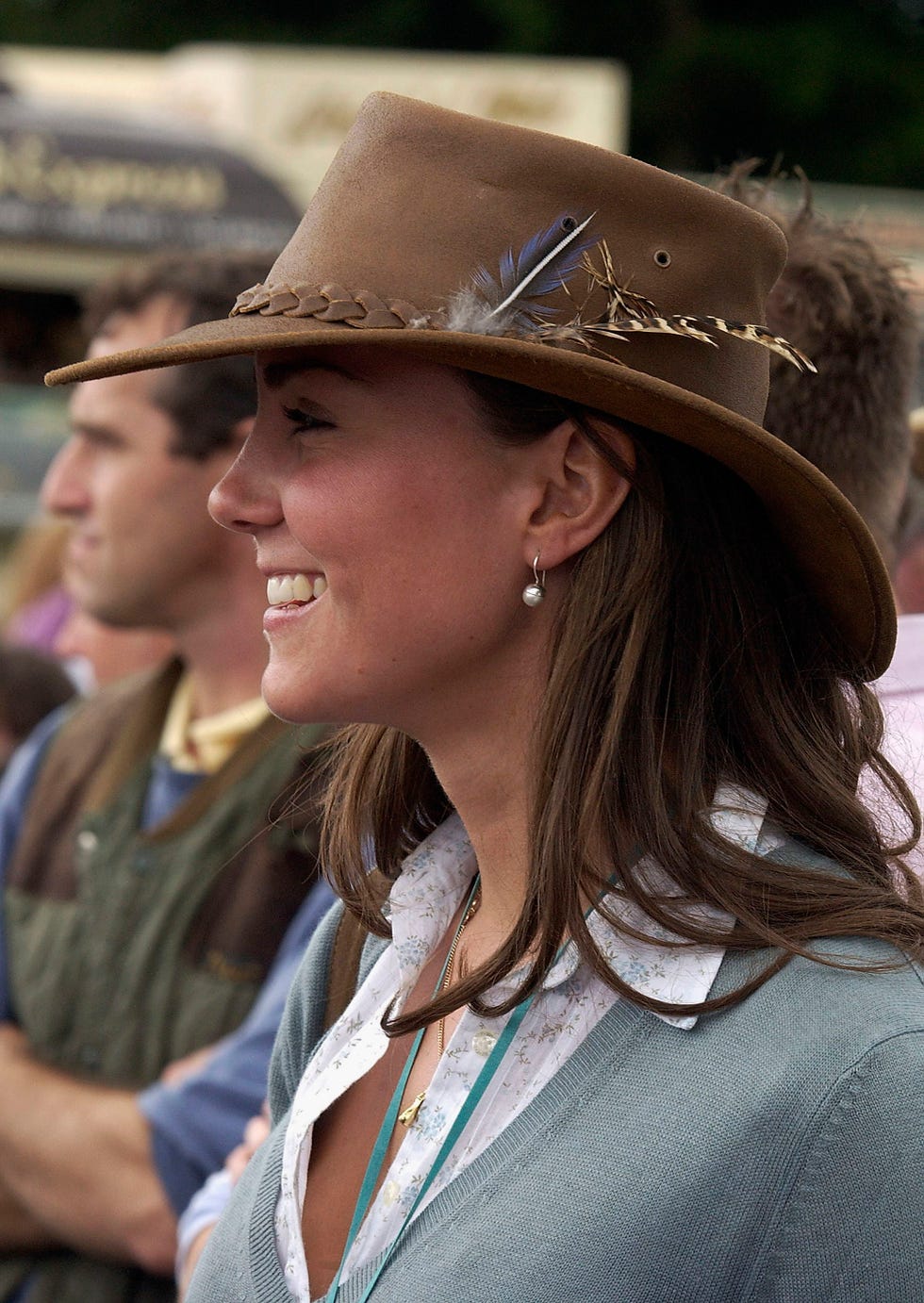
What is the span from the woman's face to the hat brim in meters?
0.06

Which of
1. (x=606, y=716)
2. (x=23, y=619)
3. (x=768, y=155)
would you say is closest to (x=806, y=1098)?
(x=606, y=716)

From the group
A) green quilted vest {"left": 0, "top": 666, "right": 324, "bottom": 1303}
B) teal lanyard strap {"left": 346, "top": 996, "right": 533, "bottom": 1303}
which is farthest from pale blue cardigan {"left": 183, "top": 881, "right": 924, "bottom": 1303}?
green quilted vest {"left": 0, "top": 666, "right": 324, "bottom": 1303}

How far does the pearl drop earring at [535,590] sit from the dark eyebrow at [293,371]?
268 mm

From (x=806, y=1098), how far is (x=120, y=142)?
1019cm

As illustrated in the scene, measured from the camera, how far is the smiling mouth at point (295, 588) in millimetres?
1718

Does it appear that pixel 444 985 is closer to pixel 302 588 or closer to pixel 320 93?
pixel 302 588

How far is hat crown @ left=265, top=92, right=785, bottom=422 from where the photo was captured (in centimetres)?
Result: 158

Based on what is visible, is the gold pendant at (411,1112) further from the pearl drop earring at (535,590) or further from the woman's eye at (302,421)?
the woman's eye at (302,421)

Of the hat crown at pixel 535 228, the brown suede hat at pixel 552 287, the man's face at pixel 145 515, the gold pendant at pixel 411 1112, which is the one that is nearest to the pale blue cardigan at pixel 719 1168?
the gold pendant at pixel 411 1112

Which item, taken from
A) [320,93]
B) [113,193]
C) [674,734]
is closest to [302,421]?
[674,734]

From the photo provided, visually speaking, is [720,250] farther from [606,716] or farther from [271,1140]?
[271,1140]

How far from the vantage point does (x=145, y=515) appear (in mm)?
3396

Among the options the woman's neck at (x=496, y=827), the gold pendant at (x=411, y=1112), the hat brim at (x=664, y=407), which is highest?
the hat brim at (x=664, y=407)

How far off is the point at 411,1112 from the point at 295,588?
0.58 metres
